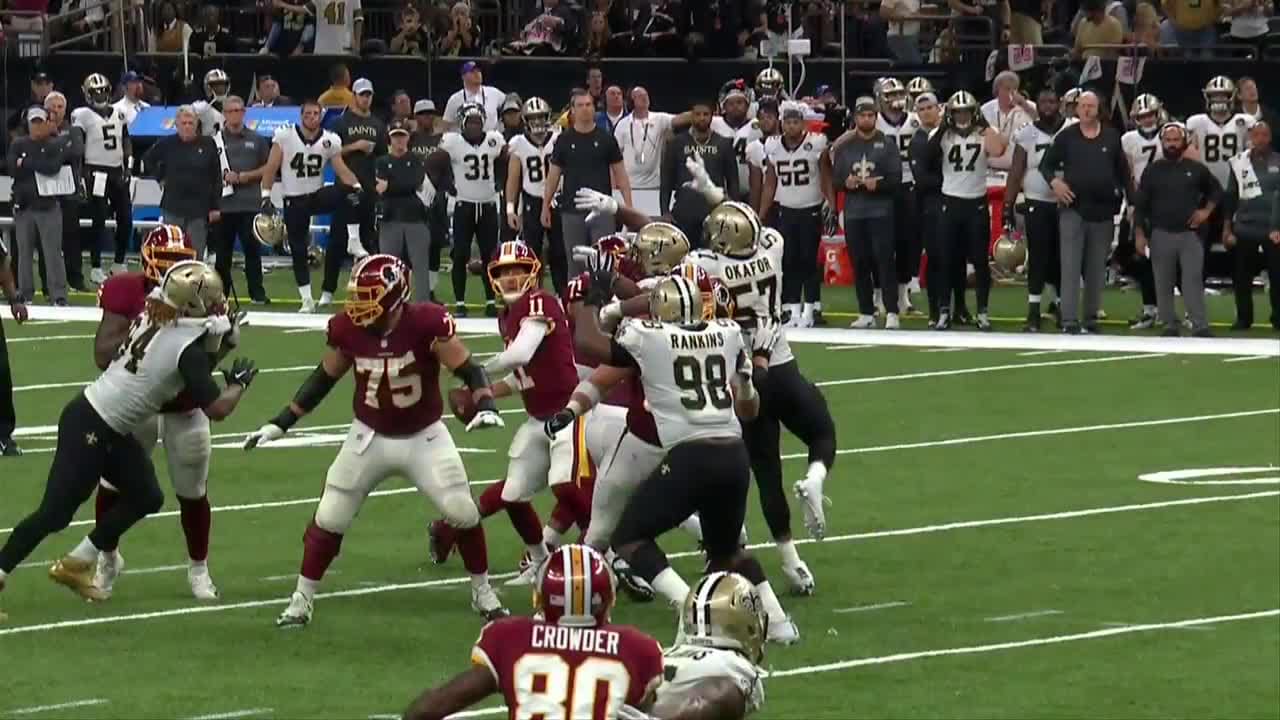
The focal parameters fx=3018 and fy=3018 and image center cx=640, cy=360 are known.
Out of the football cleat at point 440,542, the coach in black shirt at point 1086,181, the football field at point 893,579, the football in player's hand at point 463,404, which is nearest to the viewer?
the football field at point 893,579

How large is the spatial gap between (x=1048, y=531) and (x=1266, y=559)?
1.25m

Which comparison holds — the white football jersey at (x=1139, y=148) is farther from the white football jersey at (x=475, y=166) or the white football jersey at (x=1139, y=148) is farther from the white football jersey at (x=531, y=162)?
the white football jersey at (x=475, y=166)

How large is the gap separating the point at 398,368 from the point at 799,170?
12.6 metres

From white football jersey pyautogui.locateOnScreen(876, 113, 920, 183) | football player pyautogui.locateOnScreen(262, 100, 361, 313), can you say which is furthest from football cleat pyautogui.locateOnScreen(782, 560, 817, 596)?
football player pyautogui.locateOnScreen(262, 100, 361, 313)

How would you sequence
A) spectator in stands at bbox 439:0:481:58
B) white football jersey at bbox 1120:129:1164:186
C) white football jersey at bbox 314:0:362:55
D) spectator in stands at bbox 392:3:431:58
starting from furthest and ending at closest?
white football jersey at bbox 314:0:362:55 < spectator in stands at bbox 392:3:431:58 < spectator in stands at bbox 439:0:481:58 < white football jersey at bbox 1120:129:1164:186

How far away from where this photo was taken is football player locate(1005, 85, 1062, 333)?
76.3 feet

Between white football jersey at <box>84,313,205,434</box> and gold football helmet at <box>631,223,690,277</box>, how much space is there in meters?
1.88

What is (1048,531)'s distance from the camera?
48.8 feet

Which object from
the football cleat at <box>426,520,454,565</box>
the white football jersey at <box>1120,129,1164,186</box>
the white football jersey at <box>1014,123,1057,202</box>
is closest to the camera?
the football cleat at <box>426,520,454,565</box>

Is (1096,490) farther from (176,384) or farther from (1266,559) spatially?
(176,384)

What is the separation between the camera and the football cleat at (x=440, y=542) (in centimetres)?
1375

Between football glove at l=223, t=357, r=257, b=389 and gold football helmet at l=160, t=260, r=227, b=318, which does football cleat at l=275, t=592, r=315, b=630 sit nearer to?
football glove at l=223, t=357, r=257, b=389

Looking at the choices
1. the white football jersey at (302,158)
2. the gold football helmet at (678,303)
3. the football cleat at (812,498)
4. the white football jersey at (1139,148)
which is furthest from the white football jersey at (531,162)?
the gold football helmet at (678,303)

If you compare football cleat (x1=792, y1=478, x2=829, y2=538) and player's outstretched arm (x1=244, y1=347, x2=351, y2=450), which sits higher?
player's outstretched arm (x1=244, y1=347, x2=351, y2=450)
